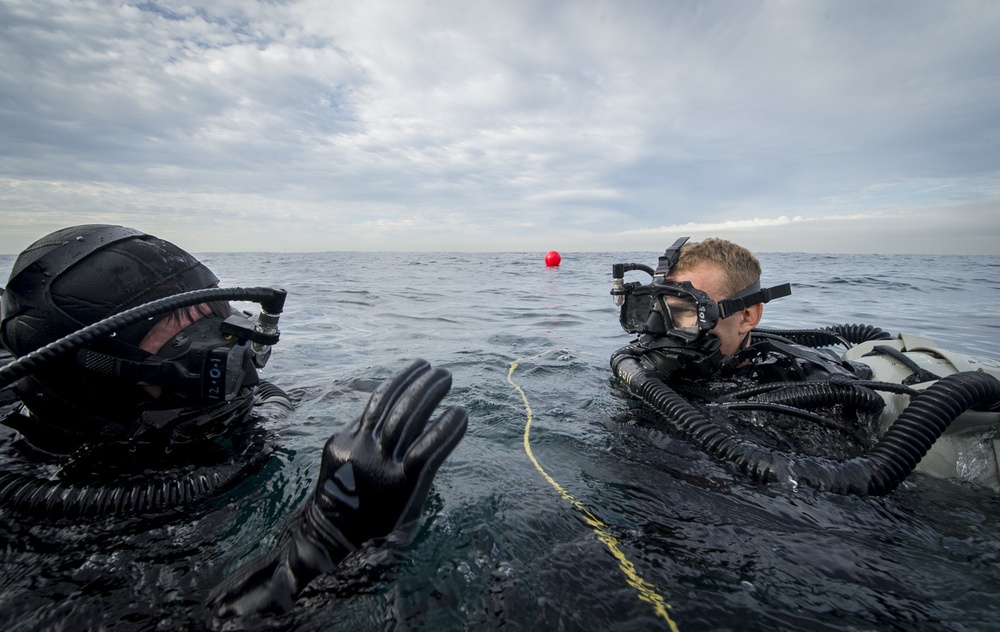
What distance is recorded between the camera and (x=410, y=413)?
1457 millimetres

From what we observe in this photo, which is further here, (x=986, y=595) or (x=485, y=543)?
(x=485, y=543)

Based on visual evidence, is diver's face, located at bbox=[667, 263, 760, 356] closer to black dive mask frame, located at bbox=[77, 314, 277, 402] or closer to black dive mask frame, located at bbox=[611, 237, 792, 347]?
black dive mask frame, located at bbox=[611, 237, 792, 347]

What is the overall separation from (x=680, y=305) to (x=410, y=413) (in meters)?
2.34

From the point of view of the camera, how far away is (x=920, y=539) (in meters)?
1.85

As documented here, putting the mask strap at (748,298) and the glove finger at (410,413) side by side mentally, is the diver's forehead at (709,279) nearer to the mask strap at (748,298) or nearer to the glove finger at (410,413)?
the mask strap at (748,298)

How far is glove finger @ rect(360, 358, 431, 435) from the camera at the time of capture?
147cm

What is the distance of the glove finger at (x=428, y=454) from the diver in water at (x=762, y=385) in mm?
1555

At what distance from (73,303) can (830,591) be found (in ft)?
10.4

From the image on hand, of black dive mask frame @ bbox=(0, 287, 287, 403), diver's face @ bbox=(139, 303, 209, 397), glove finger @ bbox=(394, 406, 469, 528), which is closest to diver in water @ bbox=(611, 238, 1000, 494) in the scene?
glove finger @ bbox=(394, 406, 469, 528)

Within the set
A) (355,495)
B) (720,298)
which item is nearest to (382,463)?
(355,495)

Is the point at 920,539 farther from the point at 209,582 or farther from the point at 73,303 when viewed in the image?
the point at 73,303

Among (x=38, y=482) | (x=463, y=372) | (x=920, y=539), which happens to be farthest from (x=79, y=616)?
(x=463, y=372)

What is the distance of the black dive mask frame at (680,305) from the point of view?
297 cm

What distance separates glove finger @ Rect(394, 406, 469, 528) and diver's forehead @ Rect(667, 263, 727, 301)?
2.28 m
